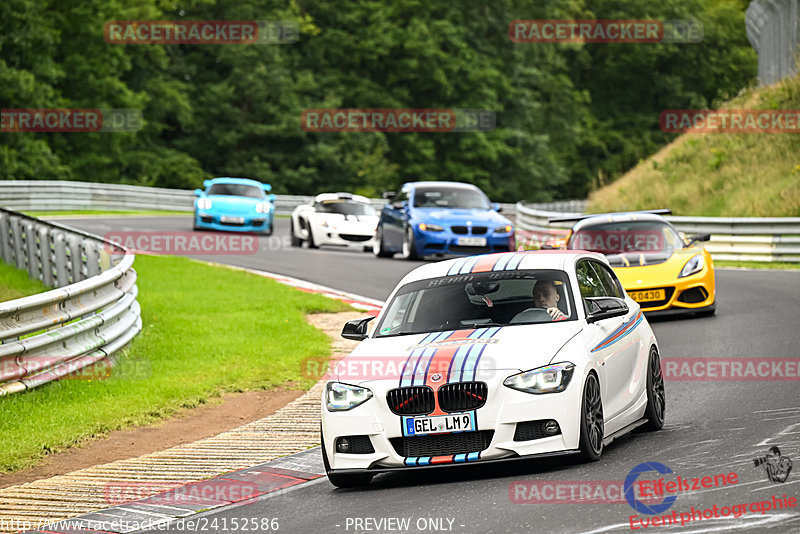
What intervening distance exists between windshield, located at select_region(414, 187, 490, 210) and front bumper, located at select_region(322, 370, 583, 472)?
17929 millimetres

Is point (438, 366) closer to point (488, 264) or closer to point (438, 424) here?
point (438, 424)

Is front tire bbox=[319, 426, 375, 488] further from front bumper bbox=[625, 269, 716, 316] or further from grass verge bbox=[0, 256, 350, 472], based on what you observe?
front bumper bbox=[625, 269, 716, 316]

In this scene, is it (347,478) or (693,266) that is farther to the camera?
(693,266)

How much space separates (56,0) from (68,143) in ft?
21.1

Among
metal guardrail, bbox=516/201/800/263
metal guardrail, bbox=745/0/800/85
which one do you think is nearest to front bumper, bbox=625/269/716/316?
metal guardrail, bbox=516/201/800/263

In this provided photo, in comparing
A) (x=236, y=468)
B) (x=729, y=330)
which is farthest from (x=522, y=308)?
(x=729, y=330)

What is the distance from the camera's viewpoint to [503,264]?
9.41 m

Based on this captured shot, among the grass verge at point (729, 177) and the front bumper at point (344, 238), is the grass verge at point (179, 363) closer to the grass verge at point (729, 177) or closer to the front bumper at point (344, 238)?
the front bumper at point (344, 238)

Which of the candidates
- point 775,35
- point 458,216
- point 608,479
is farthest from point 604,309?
point 775,35

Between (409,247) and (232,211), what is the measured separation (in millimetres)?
8610

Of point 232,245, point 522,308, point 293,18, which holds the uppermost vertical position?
point 293,18

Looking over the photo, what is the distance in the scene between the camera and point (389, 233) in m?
27.0

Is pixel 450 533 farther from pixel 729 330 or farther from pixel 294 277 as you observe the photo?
pixel 294 277

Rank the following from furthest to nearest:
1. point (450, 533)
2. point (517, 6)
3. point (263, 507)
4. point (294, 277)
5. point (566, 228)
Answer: point (517, 6) < point (566, 228) < point (294, 277) < point (263, 507) < point (450, 533)
